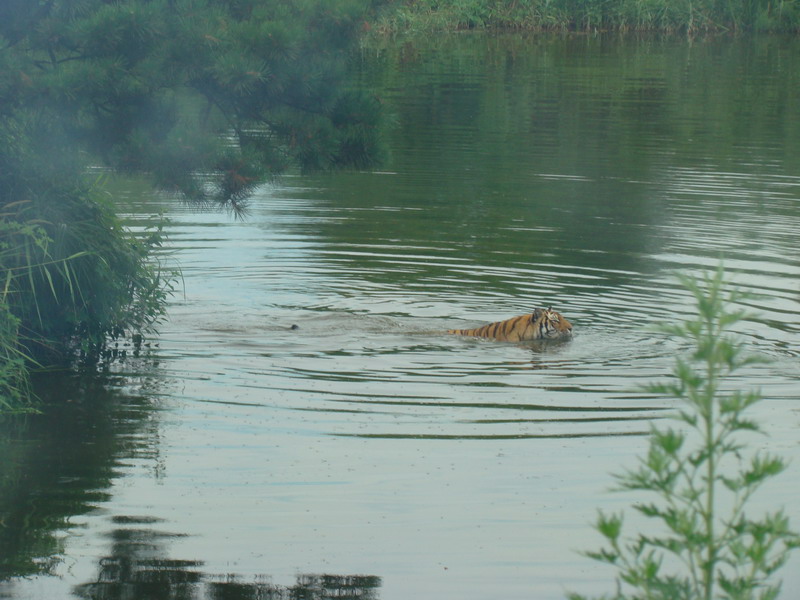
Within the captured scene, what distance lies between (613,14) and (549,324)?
3829 centimetres

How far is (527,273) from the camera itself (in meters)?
12.3

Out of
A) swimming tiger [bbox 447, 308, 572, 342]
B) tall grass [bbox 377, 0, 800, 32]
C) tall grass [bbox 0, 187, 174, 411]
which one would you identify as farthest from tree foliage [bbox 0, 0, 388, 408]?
tall grass [bbox 377, 0, 800, 32]

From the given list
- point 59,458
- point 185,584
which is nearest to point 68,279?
point 59,458

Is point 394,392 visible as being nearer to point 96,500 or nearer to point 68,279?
point 68,279

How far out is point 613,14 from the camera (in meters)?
45.8

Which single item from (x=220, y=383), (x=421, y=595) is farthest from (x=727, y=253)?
(x=421, y=595)

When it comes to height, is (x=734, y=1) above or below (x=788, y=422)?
above

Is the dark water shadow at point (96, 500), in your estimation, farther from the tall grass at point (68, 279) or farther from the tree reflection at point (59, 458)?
the tall grass at point (68, 279)

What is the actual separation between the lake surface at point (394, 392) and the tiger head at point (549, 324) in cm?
17

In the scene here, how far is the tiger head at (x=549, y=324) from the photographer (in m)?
9.70

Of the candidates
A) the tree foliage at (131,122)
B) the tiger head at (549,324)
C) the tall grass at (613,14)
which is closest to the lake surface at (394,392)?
the tiger head at (549,324)

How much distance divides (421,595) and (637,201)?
40.6 ft

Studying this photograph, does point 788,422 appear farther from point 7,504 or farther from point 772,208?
point 772,208

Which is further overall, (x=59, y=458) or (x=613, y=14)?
(x=613, y=14)
